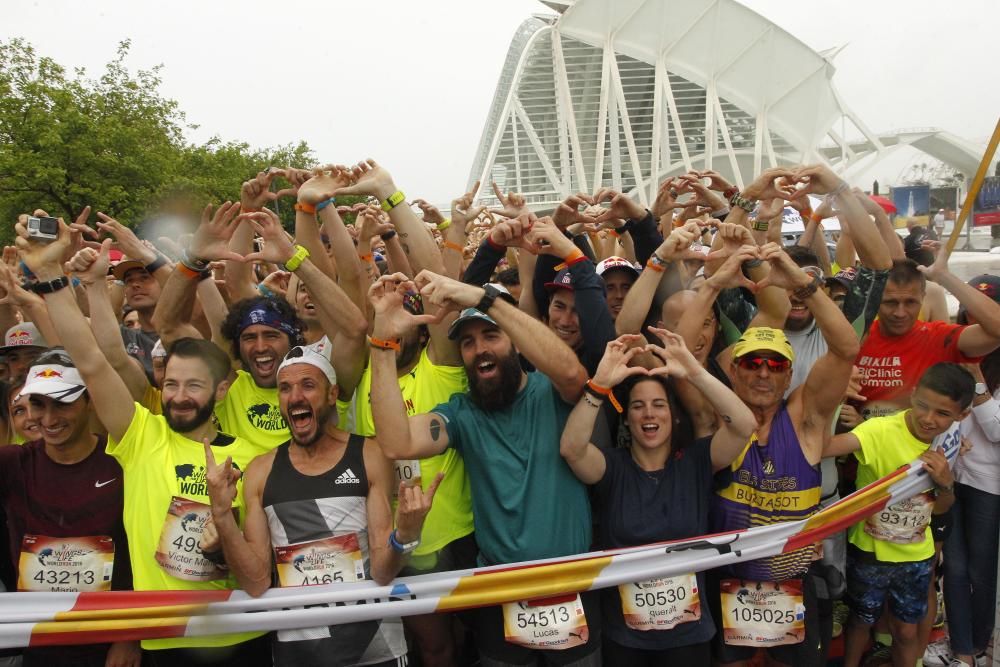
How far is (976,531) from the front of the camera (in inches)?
132

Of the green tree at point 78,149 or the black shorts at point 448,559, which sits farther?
the green tree at point 78,149

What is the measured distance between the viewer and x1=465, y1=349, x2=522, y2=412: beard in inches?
104

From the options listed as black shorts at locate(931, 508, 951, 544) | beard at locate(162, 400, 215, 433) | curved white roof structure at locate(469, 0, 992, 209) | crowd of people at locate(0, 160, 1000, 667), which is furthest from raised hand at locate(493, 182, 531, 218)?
curved white roof structure at locate(469, 0, 992, 209)

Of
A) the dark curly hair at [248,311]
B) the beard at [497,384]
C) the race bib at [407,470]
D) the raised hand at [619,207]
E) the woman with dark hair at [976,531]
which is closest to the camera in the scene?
the beard at [497,384]

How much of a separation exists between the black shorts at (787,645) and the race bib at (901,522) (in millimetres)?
449

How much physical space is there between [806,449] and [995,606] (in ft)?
5.24

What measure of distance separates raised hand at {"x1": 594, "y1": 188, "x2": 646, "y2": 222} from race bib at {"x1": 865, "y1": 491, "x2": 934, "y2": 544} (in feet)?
6.20

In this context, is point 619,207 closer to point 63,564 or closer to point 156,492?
point 156,492

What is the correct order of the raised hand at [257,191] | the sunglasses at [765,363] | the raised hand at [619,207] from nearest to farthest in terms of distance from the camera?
the sunglasses at [765,363], the raised hand at [257,191], the raised hand at [619,207]

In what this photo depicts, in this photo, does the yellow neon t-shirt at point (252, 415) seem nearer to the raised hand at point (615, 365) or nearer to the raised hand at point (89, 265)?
the raised hand at point (89, 265)

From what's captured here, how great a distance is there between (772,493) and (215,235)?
113 inches

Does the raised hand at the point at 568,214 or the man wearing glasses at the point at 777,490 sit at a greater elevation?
the raised hand at the point at 568,214

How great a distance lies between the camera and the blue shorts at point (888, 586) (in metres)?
2.99

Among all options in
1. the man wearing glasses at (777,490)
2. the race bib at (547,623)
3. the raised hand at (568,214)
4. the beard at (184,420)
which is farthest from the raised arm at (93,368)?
the man wearing glasses at (777,490)
